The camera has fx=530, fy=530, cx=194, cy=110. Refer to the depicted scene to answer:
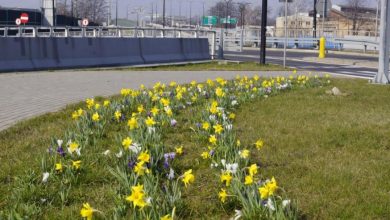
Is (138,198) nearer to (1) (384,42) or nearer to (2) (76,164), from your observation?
(2) (76,164)

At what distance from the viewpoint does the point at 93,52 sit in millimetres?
20500

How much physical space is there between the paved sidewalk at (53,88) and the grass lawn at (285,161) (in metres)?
0.68

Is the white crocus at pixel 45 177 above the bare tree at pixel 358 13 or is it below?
below

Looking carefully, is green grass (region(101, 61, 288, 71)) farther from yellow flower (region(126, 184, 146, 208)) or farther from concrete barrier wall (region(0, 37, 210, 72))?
yellow flower (region(126, 184, 146, 208))

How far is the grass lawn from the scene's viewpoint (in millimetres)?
3938

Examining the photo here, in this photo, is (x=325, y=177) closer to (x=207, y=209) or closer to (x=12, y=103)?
(x=207, y=209)

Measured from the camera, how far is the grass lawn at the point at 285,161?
3938 mm

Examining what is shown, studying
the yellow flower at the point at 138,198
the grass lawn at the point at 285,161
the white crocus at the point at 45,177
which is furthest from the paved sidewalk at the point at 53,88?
the yellow flower at the point at 138,198

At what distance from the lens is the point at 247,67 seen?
22.4m

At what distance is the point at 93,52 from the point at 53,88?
8016 millimetres

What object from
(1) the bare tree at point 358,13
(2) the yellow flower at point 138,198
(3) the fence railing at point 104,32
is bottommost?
(2) the yellow flower at point 138,198

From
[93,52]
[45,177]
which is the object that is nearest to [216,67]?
[93,52]

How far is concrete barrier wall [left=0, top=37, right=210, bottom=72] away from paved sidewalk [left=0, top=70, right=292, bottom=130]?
4.48 ft

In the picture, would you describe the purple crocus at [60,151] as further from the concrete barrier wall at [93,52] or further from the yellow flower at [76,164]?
the concrete barrier wall at [93,52]
